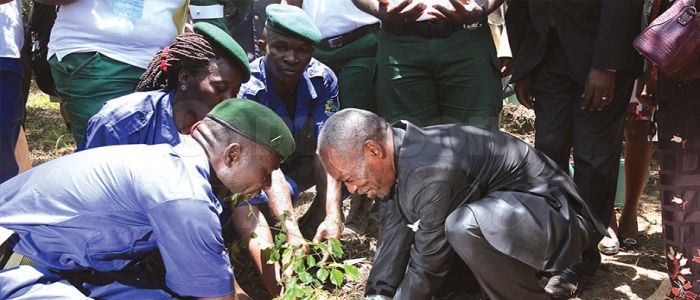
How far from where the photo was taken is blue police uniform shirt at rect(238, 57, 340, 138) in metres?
4.21

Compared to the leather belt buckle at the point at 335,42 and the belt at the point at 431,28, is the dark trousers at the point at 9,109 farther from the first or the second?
the belt at the point at 431,28

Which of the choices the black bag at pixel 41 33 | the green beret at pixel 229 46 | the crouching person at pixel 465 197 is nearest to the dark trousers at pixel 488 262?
the crouching person at pixel 465 197

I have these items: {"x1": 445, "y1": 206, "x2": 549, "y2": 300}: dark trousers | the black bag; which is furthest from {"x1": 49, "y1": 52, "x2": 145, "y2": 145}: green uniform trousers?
{"x1": 445, "y1": 206, "x2": 549, "y2": 300}: dark trousers

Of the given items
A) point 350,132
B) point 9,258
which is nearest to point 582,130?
point 350,132

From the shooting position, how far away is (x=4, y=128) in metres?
3.68

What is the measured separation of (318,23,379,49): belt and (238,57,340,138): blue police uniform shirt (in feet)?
0.55

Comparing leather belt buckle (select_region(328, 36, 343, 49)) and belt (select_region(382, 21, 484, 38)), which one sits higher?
belt (select_region(382, 21, 484, 38))

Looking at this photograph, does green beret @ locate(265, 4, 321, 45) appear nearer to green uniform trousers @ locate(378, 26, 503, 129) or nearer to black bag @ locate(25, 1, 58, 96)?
green uniform trousers @ locate(378, 26, 503, 129)

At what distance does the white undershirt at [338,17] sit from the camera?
175 inches

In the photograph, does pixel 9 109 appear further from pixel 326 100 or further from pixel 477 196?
pixel 477 196

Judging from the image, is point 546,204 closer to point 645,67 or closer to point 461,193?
point 461,193

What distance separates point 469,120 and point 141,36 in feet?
5.46

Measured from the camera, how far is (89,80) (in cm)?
373

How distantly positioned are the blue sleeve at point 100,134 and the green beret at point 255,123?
79 cm
